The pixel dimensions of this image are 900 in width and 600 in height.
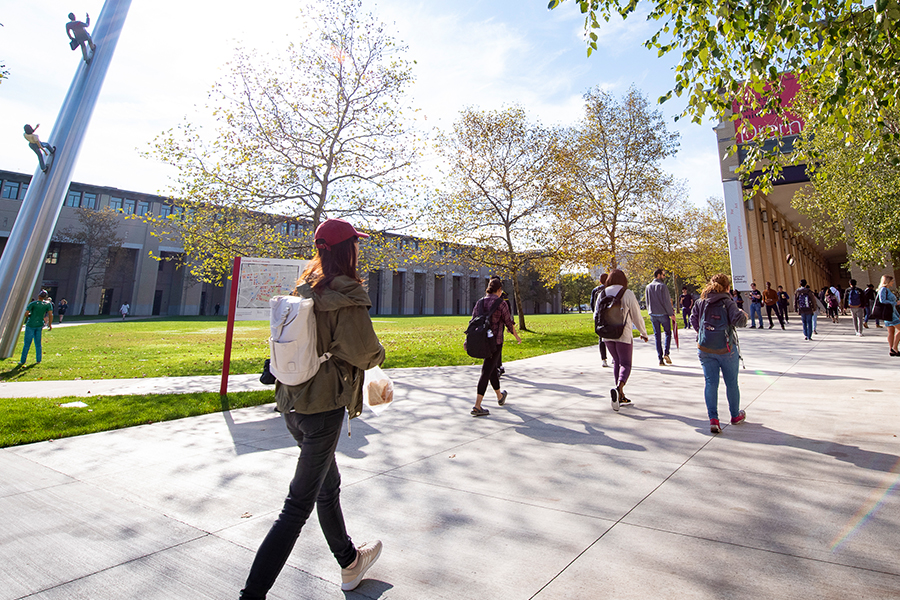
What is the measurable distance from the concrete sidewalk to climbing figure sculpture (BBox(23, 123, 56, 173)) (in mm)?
2501

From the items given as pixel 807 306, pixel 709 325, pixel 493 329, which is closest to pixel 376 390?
pixel 493 329

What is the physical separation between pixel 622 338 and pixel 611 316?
0.35 m

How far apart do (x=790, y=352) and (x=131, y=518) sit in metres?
13.6

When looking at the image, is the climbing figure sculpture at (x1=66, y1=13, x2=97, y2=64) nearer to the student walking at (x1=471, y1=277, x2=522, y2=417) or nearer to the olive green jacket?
the olive green jacket

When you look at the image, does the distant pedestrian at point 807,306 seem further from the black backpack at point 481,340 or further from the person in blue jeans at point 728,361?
the black backpack at point 481,340

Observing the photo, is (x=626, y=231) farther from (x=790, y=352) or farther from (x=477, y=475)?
(x=477, y=475)

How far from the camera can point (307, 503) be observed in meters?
2.09

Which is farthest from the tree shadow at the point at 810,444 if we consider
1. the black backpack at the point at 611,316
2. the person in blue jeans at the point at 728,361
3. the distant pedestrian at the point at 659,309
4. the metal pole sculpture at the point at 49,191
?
the metal pole sculpture at the point at 49,191

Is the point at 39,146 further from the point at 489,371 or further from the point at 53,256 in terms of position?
the point at 53,256

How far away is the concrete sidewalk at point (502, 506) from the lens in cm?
230

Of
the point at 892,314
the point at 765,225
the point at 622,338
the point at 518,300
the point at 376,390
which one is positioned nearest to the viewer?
the point at 376,390

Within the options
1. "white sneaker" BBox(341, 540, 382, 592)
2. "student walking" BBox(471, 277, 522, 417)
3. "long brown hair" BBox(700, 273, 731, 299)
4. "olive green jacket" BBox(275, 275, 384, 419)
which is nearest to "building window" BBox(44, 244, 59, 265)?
"student walking" BBox(471, 277, 522, 417)

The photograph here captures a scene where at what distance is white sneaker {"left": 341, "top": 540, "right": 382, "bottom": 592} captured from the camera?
7.43ft

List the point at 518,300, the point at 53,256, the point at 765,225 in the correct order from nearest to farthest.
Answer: the point at 518,300
the point at 765,225
the point at 53,256
